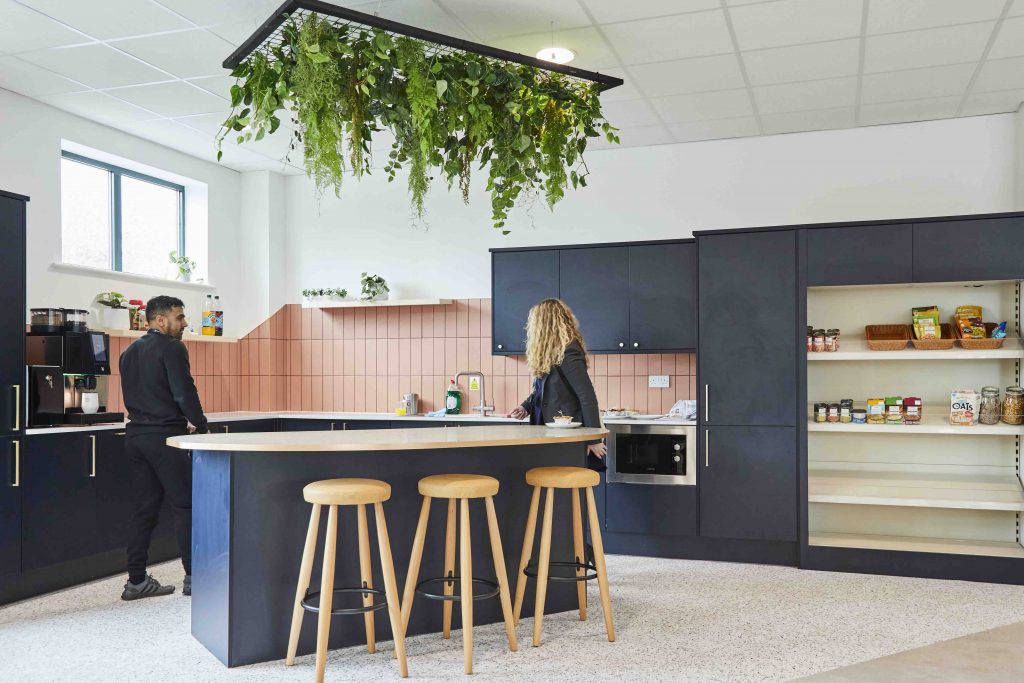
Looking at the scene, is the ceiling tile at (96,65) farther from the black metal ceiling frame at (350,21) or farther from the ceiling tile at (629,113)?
the ceiling tile at (629,113)

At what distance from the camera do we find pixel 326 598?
312 cm

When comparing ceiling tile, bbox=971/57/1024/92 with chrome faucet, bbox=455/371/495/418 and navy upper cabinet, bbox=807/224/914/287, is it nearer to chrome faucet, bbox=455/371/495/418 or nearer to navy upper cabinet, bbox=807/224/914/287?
navy upper cabinet, bbox=807/224/914/287

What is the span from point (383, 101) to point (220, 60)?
154 centimetres

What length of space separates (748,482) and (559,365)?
5.65 ft

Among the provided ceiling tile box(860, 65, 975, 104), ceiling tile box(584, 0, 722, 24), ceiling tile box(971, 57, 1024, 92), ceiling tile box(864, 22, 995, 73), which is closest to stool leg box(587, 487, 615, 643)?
ceiling tile box(584, 0, 722, 24)

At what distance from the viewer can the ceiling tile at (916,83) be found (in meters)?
4.73

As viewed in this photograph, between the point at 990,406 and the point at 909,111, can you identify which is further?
the point at 909,111

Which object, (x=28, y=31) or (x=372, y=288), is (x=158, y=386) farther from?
(x=372, y=288)

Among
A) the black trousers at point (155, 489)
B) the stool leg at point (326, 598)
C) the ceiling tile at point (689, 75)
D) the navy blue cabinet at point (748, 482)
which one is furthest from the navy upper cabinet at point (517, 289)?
the stool leg at point (326, 598)

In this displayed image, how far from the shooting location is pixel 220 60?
464 cm

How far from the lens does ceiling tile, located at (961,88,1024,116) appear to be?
5078 mm

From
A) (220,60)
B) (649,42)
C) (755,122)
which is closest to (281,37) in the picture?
(220,60)

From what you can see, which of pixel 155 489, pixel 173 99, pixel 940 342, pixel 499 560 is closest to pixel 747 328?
pixel 940 342

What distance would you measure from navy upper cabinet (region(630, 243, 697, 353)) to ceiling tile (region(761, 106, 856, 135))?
98 centimetres
